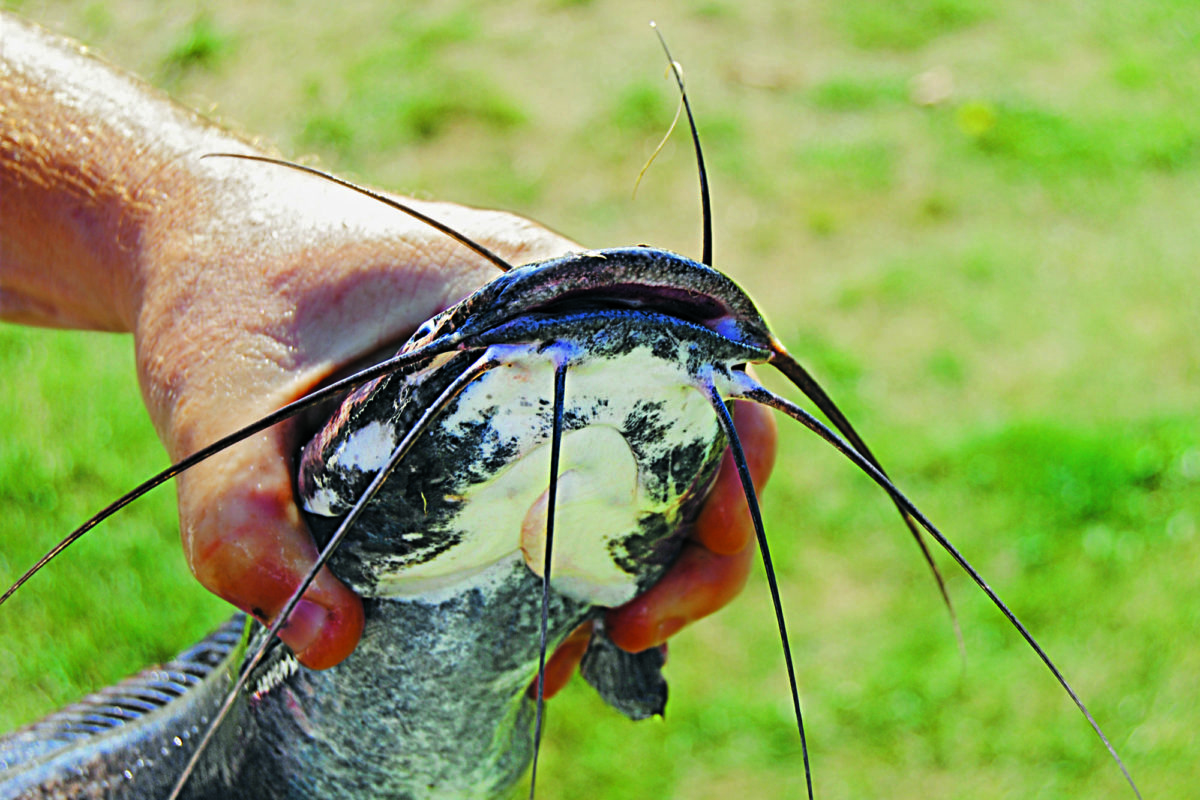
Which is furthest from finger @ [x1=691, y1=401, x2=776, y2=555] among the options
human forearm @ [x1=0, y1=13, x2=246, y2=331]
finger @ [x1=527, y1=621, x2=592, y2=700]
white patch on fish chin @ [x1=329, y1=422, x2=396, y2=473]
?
human forearm @ [x1=0, y1=13, x2=246, y2=331]

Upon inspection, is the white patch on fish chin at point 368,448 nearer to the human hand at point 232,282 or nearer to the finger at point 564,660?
the human hand at point 232,282

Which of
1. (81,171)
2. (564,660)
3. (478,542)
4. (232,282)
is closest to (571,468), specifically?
(478,542)

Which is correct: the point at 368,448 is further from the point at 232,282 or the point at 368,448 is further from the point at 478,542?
the point at 232,282

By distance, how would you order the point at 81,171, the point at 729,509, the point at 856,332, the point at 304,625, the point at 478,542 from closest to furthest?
the point at 478,542 < the point at 304,625 < the point at 729,509 < the point at 81,171 < the point at 856,332

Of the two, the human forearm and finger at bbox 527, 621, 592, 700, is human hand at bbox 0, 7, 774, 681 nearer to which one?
the human forearm

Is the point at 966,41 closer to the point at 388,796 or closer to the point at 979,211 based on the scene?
the point at 979,211

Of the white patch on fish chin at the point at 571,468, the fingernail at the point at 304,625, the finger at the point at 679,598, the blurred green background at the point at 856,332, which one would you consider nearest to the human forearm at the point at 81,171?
the blurred green background at the point at 856,332

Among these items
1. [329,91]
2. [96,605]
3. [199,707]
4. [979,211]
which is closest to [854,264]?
[979,211]
